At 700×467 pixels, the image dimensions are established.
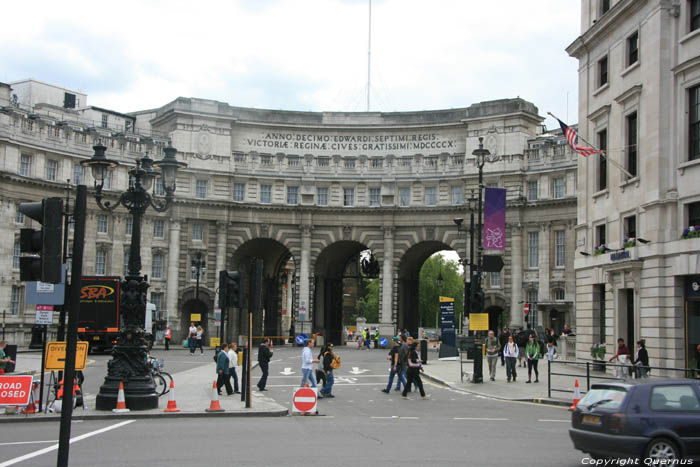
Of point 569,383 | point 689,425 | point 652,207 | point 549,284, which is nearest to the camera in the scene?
point 689,425

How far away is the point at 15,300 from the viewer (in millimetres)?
58438

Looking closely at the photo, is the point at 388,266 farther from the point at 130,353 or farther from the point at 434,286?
the point at 130,353

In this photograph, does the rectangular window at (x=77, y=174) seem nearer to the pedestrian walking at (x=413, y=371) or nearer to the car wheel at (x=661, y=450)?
the pedestrian walking at (x=413, y=371)

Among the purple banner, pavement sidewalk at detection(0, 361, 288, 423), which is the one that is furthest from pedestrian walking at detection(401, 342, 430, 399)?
the purple banner

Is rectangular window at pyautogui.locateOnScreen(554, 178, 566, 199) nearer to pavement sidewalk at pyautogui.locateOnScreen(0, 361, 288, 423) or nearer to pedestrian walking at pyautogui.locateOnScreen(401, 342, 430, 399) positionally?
pedestrian walking at pyautogui.locateOnScreen(401, 342, 430, 399)

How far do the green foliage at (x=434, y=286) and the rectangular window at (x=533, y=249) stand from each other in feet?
157

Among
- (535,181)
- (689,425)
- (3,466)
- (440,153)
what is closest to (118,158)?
(440,153)

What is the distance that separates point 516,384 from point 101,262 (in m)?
42.2

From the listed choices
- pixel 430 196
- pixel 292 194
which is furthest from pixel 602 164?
pixel 292 194

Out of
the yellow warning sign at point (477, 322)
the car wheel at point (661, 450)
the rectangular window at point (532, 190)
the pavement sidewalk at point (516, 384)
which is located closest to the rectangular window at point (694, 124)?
the pavement sidewalk at point (516, 384)

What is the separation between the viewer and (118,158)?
65.5 m

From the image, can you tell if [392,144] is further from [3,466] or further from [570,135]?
[3,466]

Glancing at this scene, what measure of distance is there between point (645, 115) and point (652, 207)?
12.2 feet

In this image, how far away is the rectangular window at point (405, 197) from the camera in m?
70.0
